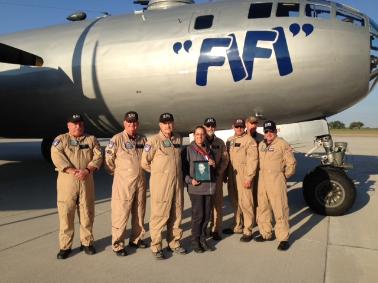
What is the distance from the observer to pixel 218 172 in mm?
5938

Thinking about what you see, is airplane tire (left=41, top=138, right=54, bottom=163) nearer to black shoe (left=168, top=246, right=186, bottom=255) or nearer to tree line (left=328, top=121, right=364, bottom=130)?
black shoe (left=168, top=246, right=186, bottom=255)

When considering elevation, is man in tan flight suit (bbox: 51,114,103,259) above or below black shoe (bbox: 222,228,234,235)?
above

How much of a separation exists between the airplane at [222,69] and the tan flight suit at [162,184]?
9.54 ft

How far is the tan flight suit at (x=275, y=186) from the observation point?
18.8ft

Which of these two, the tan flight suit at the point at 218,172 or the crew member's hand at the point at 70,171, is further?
the tan flight suit at the point at 218,172

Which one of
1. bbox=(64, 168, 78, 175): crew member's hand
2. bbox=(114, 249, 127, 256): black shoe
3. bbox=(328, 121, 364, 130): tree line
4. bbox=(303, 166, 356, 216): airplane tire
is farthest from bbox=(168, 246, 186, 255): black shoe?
bbox=(328, 121, 364, 130): tree line

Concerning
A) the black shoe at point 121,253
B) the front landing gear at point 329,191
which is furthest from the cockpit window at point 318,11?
the black shoe at point 121,253

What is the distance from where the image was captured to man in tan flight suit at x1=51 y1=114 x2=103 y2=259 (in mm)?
5309

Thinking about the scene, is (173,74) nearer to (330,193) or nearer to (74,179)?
(74,179)

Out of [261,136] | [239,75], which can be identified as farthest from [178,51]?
[261,136]

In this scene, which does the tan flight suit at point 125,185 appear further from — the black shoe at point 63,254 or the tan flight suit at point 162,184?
the black shoe at point 63,254

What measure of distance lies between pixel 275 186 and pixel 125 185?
7.36 feet

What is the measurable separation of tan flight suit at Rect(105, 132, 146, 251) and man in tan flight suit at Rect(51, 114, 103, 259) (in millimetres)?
280

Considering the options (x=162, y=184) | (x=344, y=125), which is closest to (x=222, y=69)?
(x=162, y=184)
